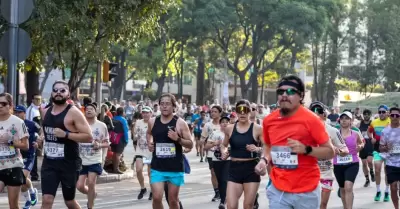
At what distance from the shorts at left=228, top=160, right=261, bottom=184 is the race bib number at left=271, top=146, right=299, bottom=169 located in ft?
12.3

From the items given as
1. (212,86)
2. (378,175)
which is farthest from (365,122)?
(212,86)

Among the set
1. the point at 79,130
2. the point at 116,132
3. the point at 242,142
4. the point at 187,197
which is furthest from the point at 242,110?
the point at 116,132

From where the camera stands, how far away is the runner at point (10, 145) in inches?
431

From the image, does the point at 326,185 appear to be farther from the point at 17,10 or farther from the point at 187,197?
the point at 17,10

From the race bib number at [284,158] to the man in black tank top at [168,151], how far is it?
3628 millimetres

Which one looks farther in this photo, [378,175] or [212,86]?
[212,86]

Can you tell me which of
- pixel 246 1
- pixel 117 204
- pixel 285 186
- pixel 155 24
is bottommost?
pixel 117 204

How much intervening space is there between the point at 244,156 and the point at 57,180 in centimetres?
265

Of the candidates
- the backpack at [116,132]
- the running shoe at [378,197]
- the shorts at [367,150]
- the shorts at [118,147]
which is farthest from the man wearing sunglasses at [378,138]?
the shorts at [118,147]

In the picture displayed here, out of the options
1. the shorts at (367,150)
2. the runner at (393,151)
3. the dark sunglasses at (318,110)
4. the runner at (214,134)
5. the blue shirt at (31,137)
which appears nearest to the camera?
the dark sunglasses at (318,110)

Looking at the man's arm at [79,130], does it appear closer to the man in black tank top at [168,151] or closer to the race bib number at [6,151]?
the race bib number at [6,151]

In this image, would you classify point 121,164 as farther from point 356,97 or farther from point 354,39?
point 356,97

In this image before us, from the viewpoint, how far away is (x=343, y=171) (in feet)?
45.3

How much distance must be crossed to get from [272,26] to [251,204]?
40875 mm
